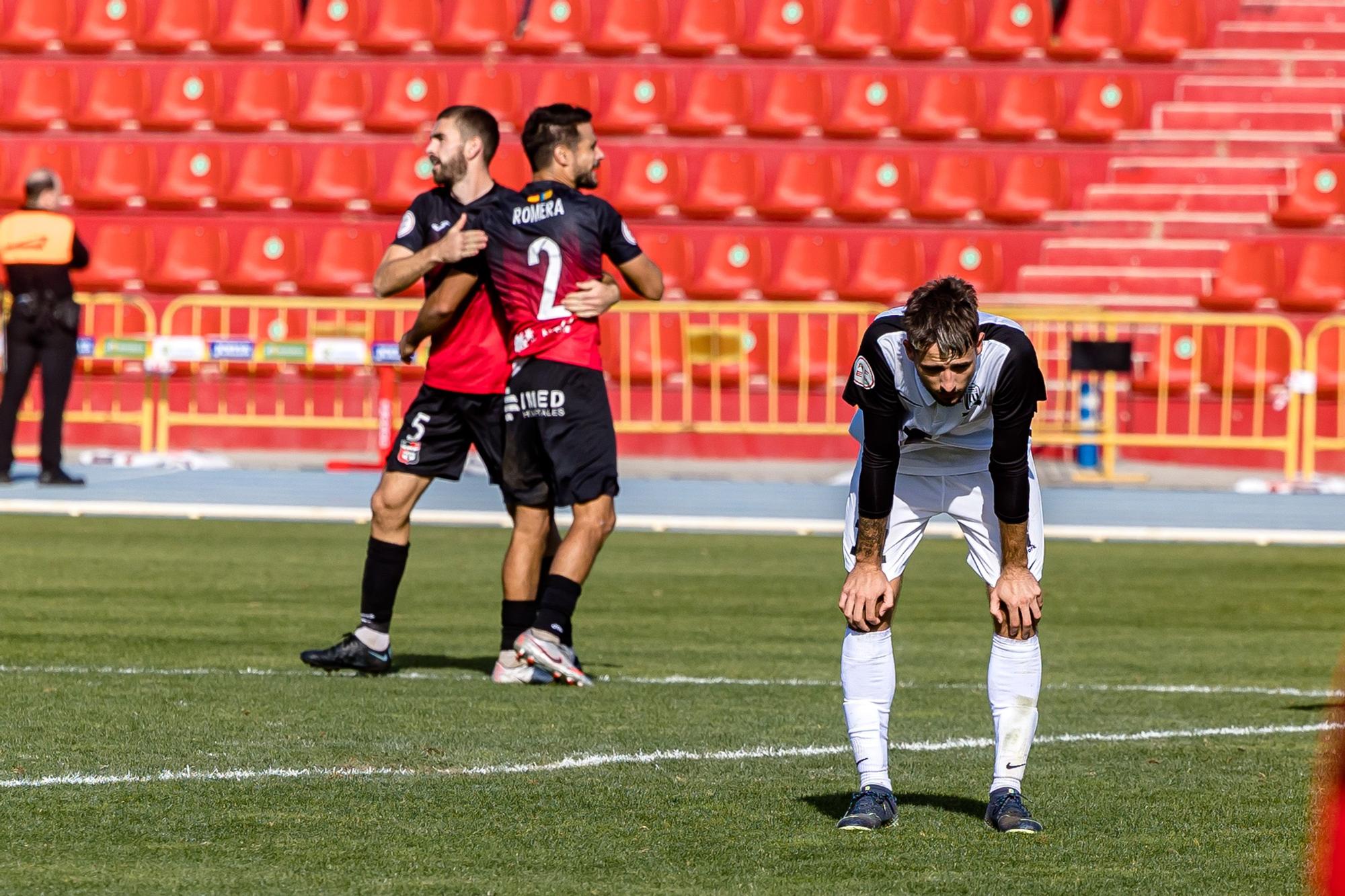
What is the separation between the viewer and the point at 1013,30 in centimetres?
2288

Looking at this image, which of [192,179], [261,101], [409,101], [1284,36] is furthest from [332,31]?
[1284,36]

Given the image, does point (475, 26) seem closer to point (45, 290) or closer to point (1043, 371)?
point (45, 290)

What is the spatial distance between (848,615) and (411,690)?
295cm

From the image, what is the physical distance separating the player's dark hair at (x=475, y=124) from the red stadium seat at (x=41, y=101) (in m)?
16.4

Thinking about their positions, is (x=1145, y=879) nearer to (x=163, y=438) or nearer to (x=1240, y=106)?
(x=163, y=438)

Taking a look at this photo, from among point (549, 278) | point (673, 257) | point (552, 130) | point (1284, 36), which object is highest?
point (1284, 36)

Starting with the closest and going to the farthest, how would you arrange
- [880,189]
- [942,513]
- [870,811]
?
1. [870,811]
2. [942,513]
3. [880,189]

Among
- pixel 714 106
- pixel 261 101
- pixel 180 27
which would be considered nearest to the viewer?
pixel 714 106

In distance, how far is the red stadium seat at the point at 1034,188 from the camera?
21.8 metres

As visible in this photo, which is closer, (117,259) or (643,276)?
(643,276)

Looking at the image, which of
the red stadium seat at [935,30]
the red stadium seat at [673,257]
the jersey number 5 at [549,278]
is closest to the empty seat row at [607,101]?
the red stadium seat at [935,30]

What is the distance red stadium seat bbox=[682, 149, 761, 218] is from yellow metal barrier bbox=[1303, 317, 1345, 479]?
6.05 metres

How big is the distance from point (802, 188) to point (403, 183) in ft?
14.2

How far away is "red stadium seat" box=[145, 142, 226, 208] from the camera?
2295cm
